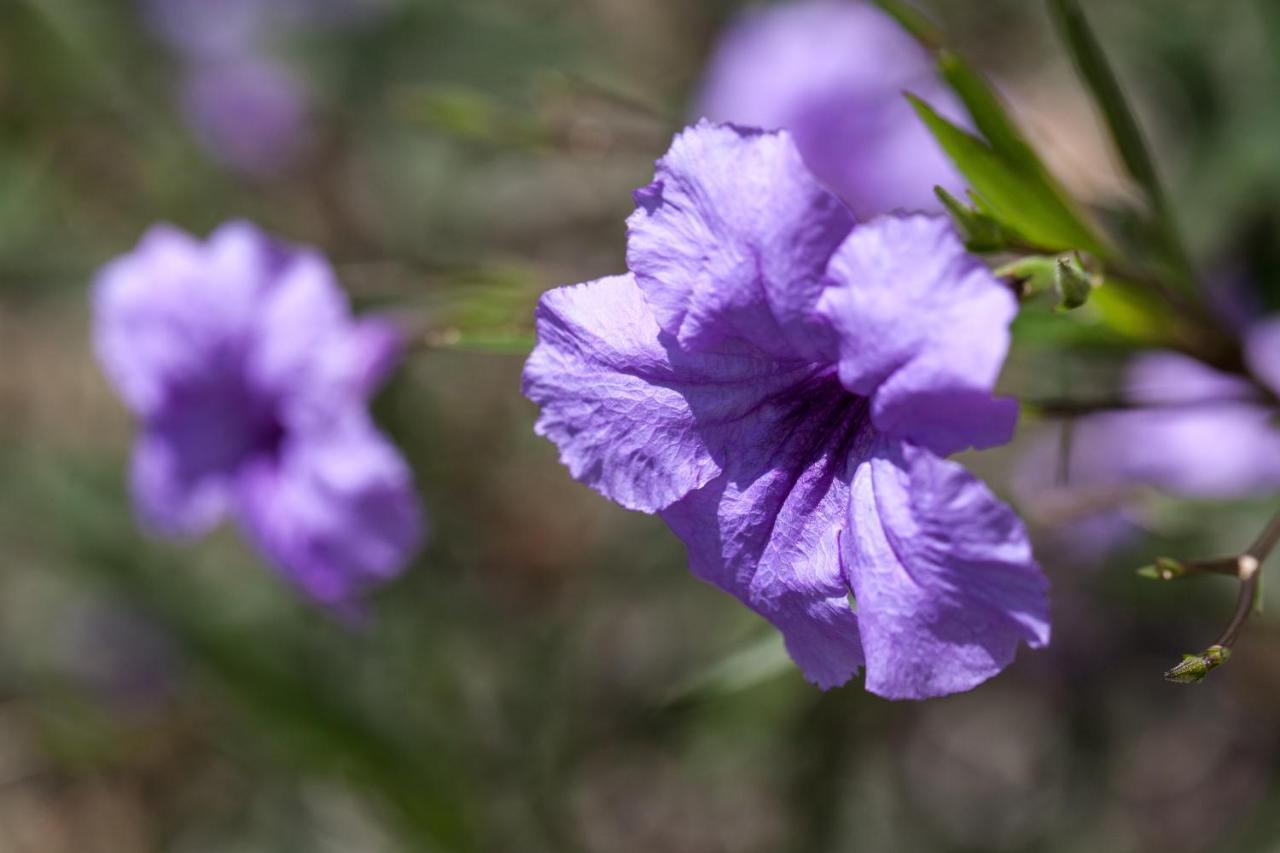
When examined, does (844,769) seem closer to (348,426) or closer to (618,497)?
(348,426)

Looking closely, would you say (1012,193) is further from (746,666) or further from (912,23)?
(746,666)

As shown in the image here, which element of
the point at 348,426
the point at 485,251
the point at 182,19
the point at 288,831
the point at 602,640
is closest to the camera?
the point at 348,426

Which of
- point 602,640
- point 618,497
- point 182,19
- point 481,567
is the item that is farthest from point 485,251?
point 618,497

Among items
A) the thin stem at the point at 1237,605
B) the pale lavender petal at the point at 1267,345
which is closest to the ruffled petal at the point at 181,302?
the thin stem at the point at 1237,605

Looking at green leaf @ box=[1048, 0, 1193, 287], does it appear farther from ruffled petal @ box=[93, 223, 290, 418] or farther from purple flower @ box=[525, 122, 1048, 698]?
ruffled petal @ box=[93, 223, 290, 418]

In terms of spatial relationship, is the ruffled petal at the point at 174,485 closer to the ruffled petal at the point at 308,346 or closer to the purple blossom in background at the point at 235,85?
the ruffled petal at the point at 308,346

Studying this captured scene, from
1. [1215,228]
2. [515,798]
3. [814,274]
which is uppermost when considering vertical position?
[814,274]

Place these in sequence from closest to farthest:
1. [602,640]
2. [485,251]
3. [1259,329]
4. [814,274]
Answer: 1. [814,274]
2. [1259,329]
3. [602,640]
4. [485,251]
